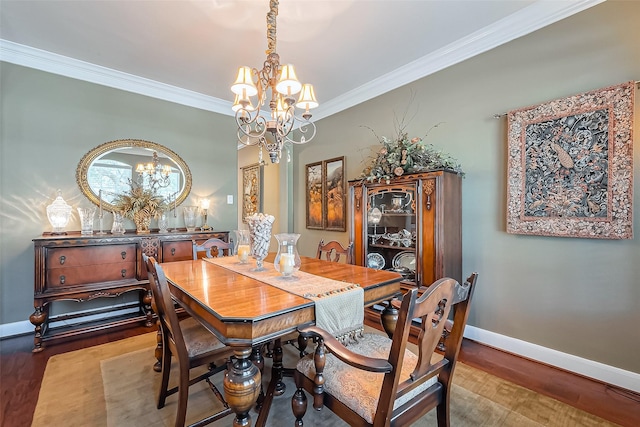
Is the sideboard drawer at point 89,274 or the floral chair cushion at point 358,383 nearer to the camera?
the floral chair cushion at point 358,383

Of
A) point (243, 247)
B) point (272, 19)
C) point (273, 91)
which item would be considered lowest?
point (243, 247)

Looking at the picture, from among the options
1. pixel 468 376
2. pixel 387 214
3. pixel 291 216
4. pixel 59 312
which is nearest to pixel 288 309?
pixel 468 376

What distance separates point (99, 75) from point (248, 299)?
3.35 meters

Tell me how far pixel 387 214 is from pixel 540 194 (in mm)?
1261

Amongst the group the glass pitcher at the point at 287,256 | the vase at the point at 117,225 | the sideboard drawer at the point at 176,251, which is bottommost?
the sideboard drawer at the point at 176,251

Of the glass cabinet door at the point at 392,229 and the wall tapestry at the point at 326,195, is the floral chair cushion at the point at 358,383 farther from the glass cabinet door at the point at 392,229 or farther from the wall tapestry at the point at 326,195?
the wall tapestry at the point at 326,195

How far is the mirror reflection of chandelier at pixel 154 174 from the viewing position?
133 inches

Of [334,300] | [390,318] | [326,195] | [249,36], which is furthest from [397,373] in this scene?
[326,195]

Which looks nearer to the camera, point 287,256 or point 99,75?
point 287,256

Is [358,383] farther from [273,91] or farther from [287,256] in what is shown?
[273,91]

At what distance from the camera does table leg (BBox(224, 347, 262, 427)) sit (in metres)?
1.12

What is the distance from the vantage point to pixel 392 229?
2879 millimetres

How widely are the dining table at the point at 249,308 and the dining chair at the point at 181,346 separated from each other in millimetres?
105

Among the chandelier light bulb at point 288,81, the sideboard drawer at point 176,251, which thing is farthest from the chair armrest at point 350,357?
the sideboard drawer at point 176,251
